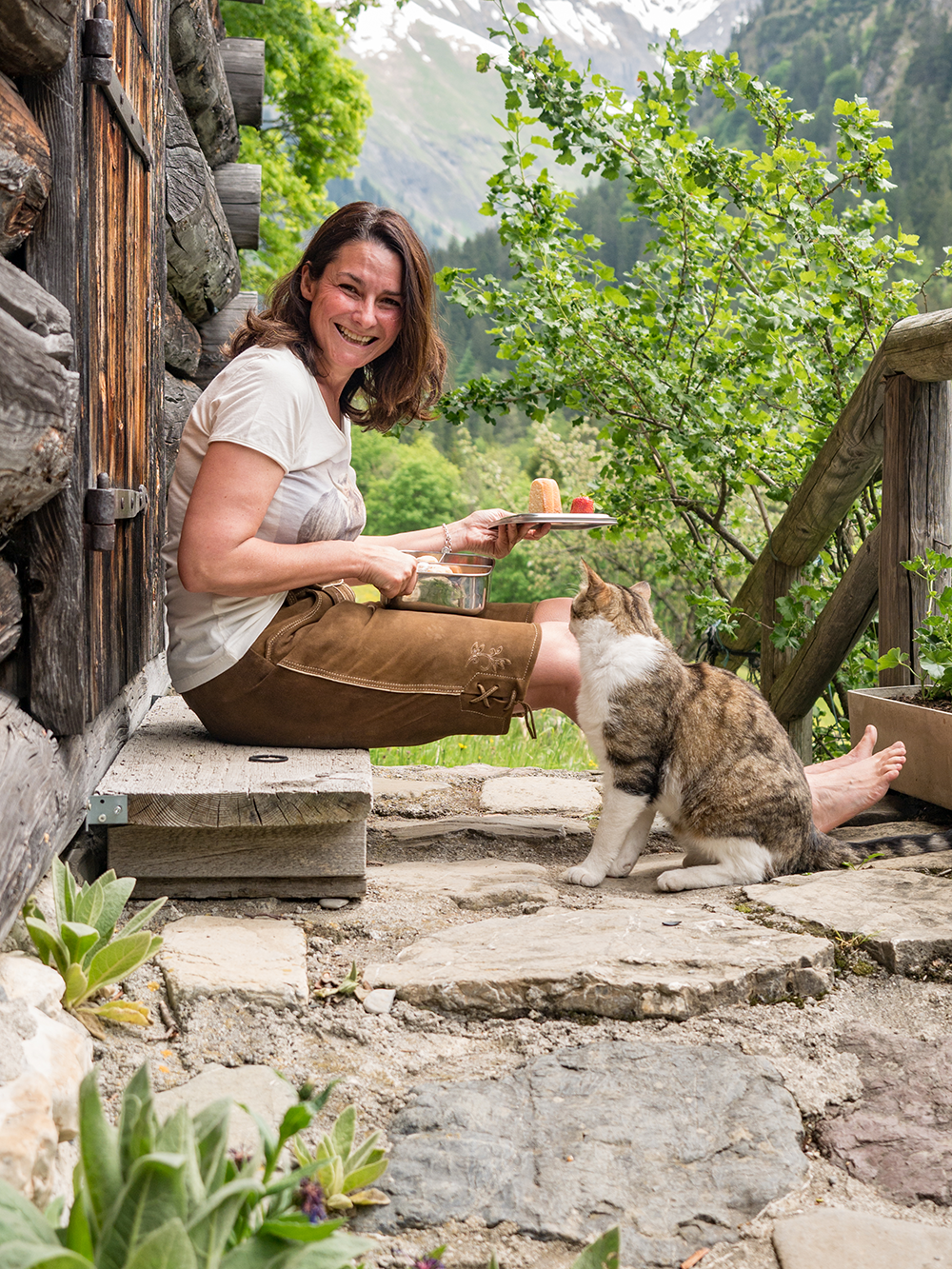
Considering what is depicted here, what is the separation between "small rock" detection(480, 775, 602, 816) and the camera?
3.25m

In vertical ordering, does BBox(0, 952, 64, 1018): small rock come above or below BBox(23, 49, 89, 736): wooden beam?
below

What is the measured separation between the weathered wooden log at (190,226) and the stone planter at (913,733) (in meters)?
2.79

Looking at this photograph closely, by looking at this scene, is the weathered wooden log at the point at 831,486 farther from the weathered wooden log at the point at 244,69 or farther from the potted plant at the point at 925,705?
the weathered wooden log at the point at 244,69

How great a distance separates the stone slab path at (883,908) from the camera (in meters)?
1.85

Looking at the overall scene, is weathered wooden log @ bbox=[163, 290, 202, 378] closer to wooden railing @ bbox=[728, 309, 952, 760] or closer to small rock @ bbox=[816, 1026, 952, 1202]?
wooden railing @ bbox=[728, 309, 952, 760]

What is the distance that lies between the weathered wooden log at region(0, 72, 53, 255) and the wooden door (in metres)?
0.06

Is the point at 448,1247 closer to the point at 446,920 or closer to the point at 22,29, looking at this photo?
the point at 446,920

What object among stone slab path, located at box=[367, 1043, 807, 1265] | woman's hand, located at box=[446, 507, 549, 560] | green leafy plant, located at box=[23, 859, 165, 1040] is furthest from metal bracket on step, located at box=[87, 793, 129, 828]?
woman's hand, located at box=[446, 507, 549, 560]

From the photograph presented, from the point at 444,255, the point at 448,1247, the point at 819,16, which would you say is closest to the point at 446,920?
the point at 448,1247

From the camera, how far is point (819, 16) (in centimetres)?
5462

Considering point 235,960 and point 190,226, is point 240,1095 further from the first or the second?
point 190,226

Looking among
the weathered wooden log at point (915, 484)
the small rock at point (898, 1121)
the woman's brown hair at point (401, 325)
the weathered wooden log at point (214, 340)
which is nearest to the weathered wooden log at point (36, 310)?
Result: the woman's brown hair at point (401, 325)

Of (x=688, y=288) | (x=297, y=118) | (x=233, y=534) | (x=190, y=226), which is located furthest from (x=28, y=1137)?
(x=297, y=118)

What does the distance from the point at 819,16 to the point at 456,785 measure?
63.6 metres
